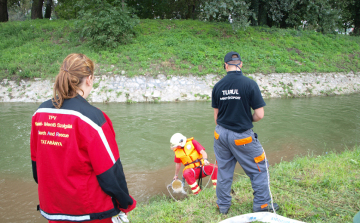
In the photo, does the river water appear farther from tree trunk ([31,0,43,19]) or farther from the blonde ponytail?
tree trunk ([31,0,43,19])

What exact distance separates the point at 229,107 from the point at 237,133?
375 mm

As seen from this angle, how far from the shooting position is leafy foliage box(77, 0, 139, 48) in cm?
1803

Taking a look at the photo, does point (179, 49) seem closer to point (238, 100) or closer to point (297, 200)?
point (238, 100)

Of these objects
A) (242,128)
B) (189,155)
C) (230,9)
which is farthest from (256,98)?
(230,9)

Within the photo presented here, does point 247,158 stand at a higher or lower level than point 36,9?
lower

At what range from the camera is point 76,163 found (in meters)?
1.94

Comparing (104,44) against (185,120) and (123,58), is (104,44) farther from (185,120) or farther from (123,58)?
(185,120)

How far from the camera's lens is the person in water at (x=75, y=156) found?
1930mm

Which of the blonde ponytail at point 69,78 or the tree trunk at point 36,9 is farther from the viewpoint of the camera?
the tree trunk at point 36,9

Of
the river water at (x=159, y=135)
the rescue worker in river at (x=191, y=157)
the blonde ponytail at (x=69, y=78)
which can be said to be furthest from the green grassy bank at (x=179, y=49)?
the blonde ponytail at (x=69, y=78)

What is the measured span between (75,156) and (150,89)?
13.6 metres

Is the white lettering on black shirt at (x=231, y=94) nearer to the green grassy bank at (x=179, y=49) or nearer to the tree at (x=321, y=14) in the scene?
the green grassy bank at (x=179, y=49)

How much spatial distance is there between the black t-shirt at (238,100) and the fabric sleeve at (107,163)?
184 centimetres

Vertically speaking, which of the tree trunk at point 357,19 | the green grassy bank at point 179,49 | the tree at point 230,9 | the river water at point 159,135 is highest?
the tree trunk at point 357,19
